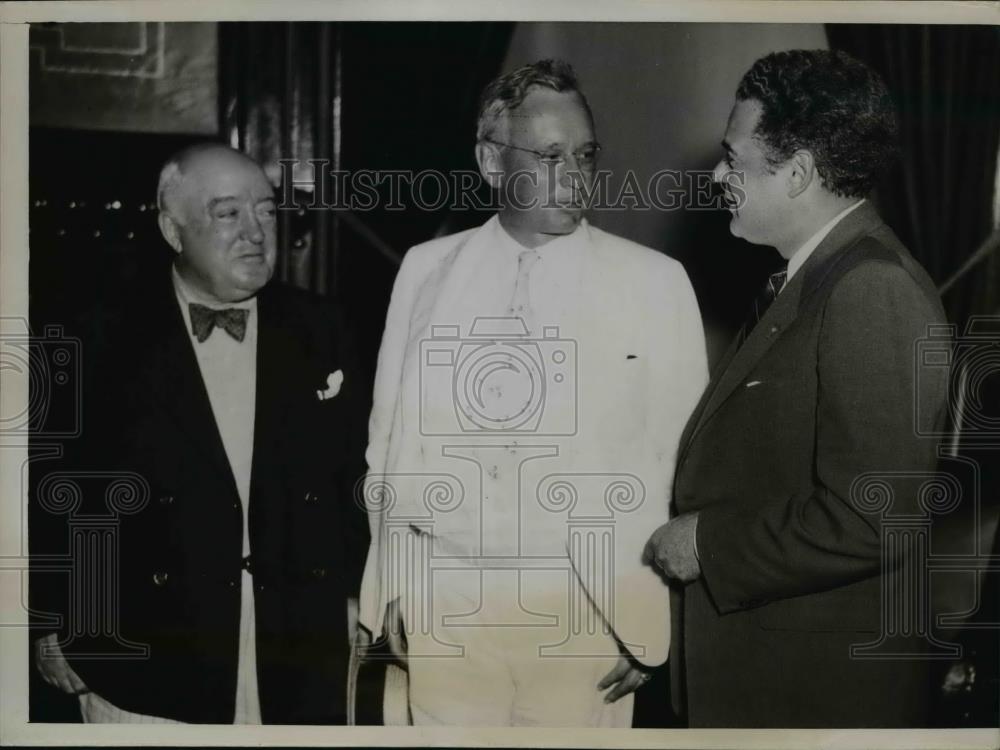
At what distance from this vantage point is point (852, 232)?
7.88 feet

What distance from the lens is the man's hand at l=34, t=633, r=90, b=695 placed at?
260cm

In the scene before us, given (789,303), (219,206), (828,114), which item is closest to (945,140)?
(828,114)

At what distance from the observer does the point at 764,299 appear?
2475mm

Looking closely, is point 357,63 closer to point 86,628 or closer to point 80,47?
point 80,47

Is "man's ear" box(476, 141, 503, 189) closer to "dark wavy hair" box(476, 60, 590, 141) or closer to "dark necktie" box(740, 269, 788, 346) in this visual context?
"dark wavy hair" box(476, 60, 590, 141)

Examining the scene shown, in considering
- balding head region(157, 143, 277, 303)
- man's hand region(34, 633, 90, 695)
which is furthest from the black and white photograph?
man's hand region(34, 633, 90, 695)

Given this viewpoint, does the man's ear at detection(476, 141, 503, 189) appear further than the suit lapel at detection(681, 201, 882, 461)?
Yes

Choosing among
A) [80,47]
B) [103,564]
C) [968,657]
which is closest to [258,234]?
[80,47]

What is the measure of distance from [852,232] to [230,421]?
4.82ft

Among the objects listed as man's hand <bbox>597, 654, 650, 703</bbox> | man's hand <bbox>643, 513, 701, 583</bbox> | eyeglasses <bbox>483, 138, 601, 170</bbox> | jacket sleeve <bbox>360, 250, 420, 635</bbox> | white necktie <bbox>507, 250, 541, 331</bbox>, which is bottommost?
man's hand <bbox>597, 654, 650, 703</bbox>

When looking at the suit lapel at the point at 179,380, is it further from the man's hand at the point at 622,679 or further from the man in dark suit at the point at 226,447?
the man's hand at the point at 622,679

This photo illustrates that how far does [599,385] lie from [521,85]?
0.71 m

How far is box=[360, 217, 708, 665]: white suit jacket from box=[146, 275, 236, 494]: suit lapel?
366mm

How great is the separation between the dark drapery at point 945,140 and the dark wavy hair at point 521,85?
0.61 metres
